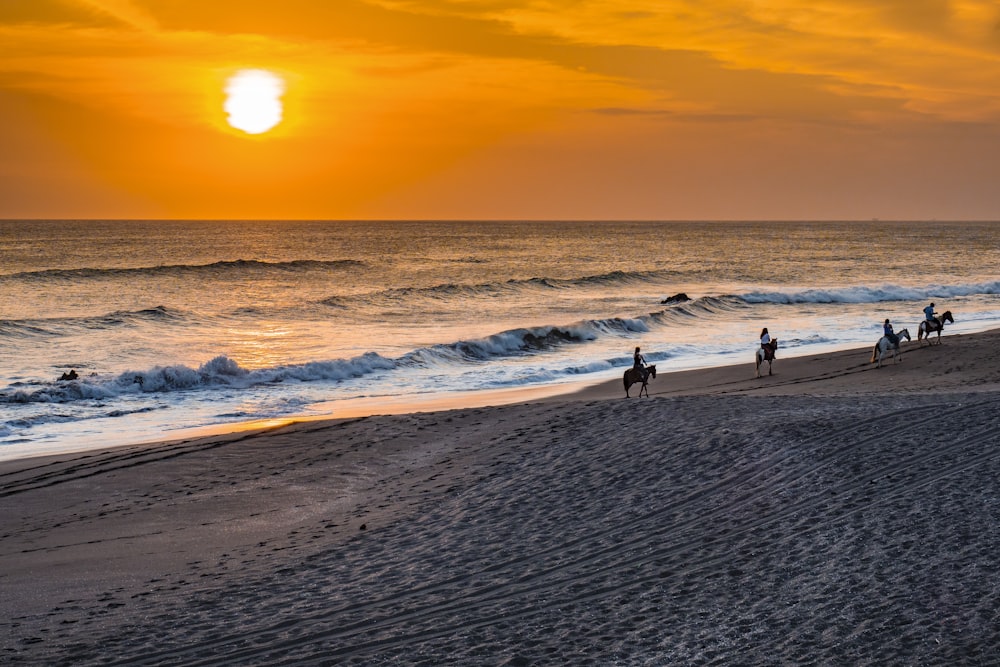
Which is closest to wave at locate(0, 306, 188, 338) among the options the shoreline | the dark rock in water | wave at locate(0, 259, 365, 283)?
the shoreline

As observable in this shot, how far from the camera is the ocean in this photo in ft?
72.5

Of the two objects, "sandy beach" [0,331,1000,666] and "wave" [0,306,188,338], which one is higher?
"wave" [0,306,188,338]

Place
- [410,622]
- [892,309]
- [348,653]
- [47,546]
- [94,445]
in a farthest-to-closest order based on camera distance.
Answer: [892,309] < [94,445] < [47,546] < [410,622] < [348,653]

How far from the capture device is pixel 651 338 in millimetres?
36188

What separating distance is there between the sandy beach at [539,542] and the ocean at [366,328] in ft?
16.9

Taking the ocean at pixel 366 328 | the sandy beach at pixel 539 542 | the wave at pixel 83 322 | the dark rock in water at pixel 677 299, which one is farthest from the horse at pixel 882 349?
the wave at pixel 83 322

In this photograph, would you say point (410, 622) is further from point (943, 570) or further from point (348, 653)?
point (943, 570)

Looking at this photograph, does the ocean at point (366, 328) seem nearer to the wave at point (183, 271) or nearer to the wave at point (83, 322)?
the wave at point (83, 322)

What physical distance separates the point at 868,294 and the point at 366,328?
3295 cm

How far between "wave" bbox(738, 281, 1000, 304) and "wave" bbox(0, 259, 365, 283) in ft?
134

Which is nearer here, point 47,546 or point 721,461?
point 47,546

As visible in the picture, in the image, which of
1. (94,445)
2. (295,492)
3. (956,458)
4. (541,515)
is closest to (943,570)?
Result: (956,458)

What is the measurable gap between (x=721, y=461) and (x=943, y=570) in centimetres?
419

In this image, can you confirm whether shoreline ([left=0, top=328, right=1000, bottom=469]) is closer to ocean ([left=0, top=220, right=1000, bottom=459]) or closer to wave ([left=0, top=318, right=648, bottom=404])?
ocean ([left=0, top=220, right=1000, bottom=459])
